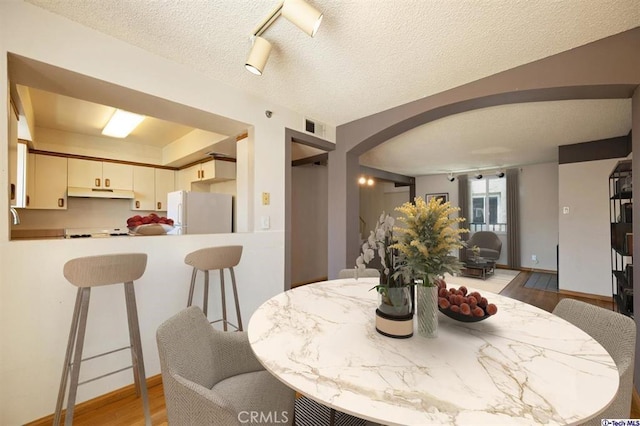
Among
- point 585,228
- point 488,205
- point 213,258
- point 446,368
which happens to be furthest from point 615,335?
point 488,205

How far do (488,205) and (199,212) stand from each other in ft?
22.7

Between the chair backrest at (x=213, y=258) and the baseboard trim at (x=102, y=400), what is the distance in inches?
35.4

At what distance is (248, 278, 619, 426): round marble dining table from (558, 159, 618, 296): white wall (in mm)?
4330

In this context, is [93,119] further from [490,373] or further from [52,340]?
[490,373]

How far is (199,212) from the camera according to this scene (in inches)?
122

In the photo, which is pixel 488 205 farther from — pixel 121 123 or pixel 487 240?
pixel 121 123

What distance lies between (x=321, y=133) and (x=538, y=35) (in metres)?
2.07

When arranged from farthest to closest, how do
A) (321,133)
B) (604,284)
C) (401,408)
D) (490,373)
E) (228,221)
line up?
(604,284)
(228,221)
(321,133)
(490,373)
(401,408)

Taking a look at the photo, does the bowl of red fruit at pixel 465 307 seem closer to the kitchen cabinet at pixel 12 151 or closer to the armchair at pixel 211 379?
the armchair at pixel 211 379

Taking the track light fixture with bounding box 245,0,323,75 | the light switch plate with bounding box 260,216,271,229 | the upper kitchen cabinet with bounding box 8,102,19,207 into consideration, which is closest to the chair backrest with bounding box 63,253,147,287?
the upper kitchen cabinet with bounding box 8,102,19,207

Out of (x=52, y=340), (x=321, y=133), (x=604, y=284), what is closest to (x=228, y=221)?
(x=321, y=133)

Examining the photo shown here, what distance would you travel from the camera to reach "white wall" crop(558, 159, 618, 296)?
3.94 metres

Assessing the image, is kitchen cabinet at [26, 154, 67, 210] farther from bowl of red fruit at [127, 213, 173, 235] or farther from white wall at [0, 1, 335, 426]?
white wall at [0, 1, 335, 426]

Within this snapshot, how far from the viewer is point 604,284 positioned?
3.95 metres
